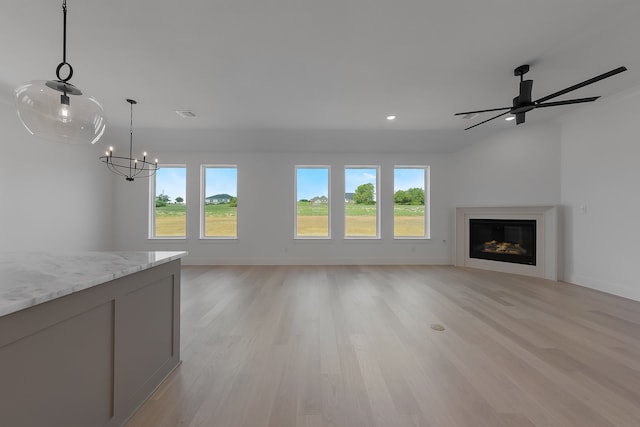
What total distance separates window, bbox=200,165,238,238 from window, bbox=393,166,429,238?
165 inches

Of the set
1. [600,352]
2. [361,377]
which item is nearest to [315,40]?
[361,377]

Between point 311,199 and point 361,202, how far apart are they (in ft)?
4.25

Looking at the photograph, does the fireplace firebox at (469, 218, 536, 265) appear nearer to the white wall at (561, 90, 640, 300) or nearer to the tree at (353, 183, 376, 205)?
the white wall at (561, 90, 640, 300)

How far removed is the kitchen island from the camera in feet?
3.26

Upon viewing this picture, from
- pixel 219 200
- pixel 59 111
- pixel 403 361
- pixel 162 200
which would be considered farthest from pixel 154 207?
pixel 403 361

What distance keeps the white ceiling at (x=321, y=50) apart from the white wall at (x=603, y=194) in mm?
596

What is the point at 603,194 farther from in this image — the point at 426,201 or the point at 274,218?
the point at 274,218

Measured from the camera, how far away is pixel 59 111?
1.85 metres

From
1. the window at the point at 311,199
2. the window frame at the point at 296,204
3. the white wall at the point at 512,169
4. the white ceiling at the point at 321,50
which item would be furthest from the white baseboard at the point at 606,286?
the window at the point at 311,199

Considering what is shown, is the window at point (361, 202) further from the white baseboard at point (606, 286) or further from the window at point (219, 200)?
the white baseboard at point (606, 286)

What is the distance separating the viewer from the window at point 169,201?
6.72 meters

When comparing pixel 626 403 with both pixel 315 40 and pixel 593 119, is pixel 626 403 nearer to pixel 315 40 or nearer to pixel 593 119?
pixel 315 40

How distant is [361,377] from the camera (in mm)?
2008

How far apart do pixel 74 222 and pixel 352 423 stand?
6.73 meters
